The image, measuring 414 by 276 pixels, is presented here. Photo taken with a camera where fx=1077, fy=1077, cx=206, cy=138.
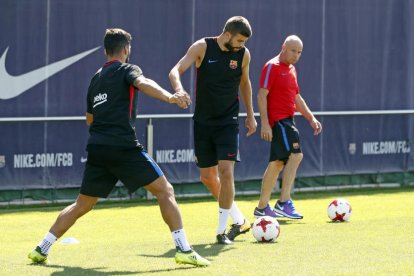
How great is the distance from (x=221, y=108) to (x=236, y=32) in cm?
82

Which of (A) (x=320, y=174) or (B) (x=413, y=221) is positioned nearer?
(B) (x=413, y=221)

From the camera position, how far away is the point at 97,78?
9.09 m

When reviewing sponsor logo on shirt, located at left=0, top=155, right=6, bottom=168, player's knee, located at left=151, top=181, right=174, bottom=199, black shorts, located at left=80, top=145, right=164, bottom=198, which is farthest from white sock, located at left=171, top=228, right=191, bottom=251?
sponsor logo on shirt, located at left=0, top=155, right=6, bottom=168

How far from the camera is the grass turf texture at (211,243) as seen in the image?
8898mm

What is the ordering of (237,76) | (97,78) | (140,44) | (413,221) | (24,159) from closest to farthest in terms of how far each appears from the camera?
(97,78), (237,76), (413,221), (24,159), (140,44)

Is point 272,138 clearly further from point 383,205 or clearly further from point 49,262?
point 49,262

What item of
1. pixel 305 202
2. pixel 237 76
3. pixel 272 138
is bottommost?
pixel 305 202

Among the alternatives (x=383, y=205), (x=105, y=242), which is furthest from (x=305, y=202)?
(x=105, y=242)

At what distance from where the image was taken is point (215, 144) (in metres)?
10.8

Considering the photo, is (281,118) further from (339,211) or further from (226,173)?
(226,173)

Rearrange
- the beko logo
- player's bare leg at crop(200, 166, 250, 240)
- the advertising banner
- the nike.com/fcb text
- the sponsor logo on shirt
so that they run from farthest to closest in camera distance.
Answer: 1. the advertising banner
2. the nike.com/fcb text
3. the sponsor logo on shirt
4. player's bare leg at crop(200, 166, 250, 240)
5. the beko logo

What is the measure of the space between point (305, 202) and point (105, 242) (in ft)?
16.9

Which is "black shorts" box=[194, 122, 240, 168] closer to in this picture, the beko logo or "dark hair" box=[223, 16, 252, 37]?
"dark hair" box=[223, 16, 252, 37]

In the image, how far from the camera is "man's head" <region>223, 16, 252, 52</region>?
10344 mm
